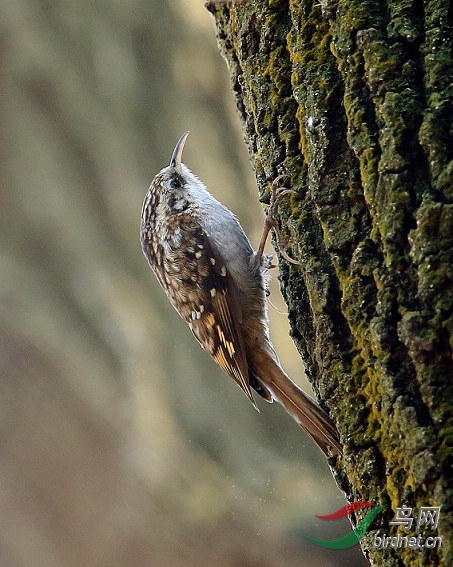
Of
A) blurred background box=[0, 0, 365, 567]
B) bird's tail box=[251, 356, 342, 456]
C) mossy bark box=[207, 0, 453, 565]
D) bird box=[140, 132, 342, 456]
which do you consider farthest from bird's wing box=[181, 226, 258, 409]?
blurred background box=[0, 0, 365, 567]

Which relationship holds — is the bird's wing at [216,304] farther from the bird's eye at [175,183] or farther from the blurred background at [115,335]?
the blurred background at [115,335]

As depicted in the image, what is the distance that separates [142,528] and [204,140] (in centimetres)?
145

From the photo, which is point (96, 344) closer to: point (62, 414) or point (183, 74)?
point (62, 414)

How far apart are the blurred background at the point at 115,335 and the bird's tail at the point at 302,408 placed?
1141mm

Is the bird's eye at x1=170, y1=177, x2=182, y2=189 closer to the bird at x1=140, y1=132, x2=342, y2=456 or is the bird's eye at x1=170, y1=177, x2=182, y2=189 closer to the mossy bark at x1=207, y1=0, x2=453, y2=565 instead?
the bird at x1=140, y1=132, x2=342, y2=456

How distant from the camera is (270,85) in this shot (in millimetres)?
1169

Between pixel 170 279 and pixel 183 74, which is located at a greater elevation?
pixel 183 74

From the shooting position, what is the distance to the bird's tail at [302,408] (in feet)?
4.07

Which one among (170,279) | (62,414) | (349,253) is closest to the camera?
(349,253)

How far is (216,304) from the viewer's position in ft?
5.55

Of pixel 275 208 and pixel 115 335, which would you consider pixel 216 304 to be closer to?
pixel 275 208

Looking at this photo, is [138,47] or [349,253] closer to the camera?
[349,253]

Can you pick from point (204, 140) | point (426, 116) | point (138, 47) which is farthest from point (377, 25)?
point (138, 47)

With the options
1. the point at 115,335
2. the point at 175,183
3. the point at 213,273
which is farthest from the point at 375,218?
the point at 115,335
